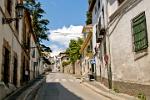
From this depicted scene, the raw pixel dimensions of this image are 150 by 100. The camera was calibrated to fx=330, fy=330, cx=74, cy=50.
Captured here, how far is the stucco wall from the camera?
1538 centimetres

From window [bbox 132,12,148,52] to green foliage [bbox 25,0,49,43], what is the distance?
39.5 m

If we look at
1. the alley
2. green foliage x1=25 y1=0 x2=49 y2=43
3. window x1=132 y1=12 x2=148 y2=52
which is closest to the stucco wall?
window x1=132 y1=12 x2=148 y2=52

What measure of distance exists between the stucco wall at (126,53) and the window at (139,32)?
34 cm

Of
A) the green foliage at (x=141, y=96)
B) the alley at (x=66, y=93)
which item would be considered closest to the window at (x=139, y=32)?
the green foliage at (x=141, y=96)

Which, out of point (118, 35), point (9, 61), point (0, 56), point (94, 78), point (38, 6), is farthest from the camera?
point (38, 6)

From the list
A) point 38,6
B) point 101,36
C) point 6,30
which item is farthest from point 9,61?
point 38,6

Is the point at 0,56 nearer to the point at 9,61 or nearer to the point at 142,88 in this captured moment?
the point at 9,61

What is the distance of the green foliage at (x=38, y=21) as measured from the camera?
56088 mm

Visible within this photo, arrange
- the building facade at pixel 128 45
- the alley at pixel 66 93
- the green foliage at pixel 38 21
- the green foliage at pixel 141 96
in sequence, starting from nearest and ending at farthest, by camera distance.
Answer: the green foliage at pixel 141 96, the building facade at pixel 128 45, the alley at pixel 66 93, the green foliage at pixel 38 21

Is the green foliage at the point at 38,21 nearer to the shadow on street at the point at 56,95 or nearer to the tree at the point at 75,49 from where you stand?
the tree at the point at 75,49

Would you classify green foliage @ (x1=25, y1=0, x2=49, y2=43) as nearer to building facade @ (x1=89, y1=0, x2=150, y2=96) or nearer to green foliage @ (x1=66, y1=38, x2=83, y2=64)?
green foliage @ (x1=66, y1=38, x2=83, y2=64)

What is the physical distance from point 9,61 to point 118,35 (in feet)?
21.4

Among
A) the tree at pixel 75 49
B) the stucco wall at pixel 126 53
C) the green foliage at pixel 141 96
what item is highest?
the tree at pixel 75 49

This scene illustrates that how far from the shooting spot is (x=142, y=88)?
1563 centimetres
